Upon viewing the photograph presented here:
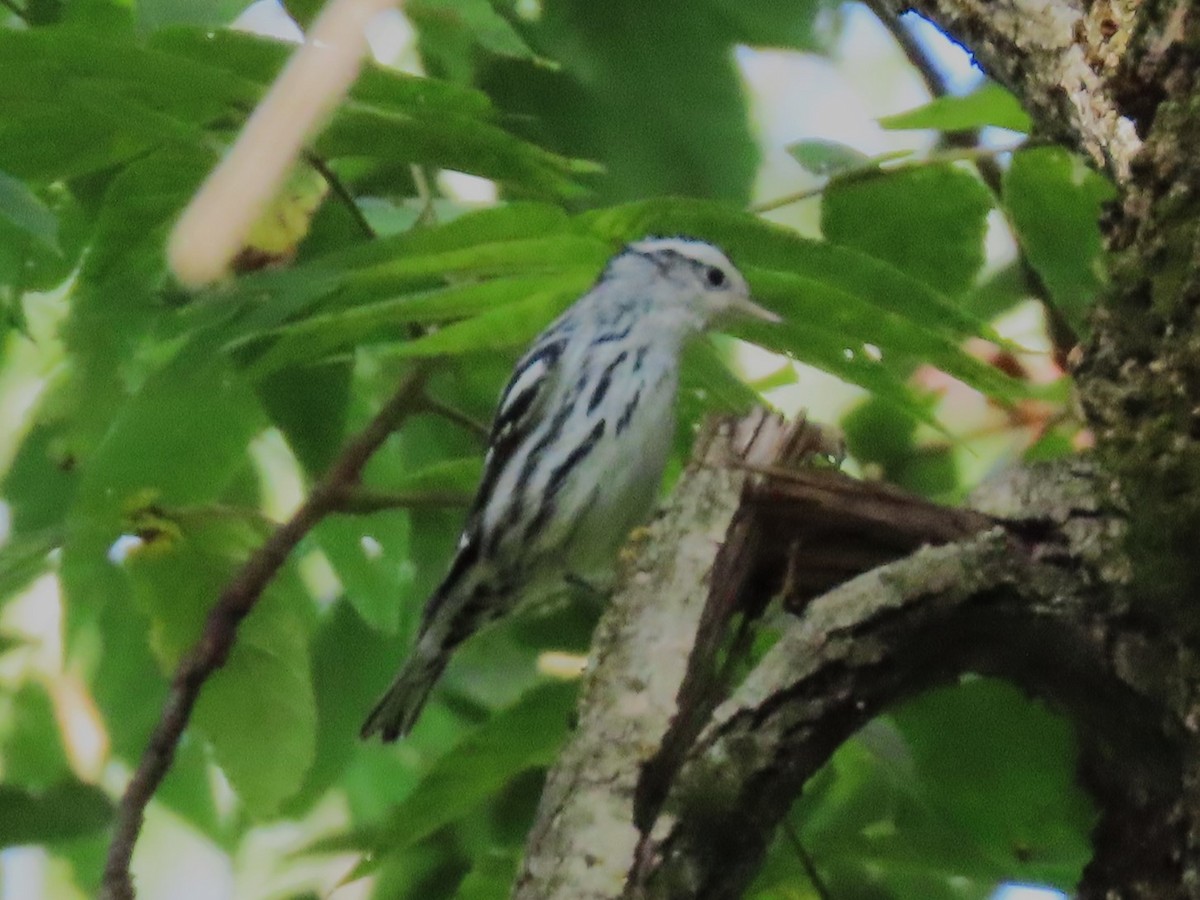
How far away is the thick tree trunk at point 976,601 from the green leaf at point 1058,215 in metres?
0.38

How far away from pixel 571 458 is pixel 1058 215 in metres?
1.15

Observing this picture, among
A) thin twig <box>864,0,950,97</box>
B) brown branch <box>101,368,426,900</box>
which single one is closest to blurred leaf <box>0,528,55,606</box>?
brown branch <box>101,368,426,900</box>

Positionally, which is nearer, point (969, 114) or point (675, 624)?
point (675, 624)

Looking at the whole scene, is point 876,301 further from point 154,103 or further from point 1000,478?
point 154,103

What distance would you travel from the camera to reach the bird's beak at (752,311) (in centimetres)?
194

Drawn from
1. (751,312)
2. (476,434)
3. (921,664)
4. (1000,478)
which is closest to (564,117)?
(751,312)

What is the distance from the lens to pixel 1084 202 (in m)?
1.99

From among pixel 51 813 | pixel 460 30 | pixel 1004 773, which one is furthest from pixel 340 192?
pixel 1004 773

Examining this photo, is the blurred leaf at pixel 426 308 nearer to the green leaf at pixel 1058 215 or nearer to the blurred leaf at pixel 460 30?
the blurred leaf at pixel 460 30

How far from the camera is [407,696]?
2643mm

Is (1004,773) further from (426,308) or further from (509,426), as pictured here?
(509,426)

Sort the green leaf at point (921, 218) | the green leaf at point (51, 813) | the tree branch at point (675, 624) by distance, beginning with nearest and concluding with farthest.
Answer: the tree branch at point (675, 624) < the green leaf at point (921, 218) < the green leaf at point (51, 813)

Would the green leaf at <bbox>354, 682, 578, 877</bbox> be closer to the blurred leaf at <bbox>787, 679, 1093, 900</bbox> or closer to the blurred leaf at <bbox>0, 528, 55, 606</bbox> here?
the blurred leaf at <bbox>787, 679, 1093, 900</bbox>

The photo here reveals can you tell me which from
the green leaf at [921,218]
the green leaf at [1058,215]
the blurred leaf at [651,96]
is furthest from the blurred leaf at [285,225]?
the green leaf at [1058,215]
